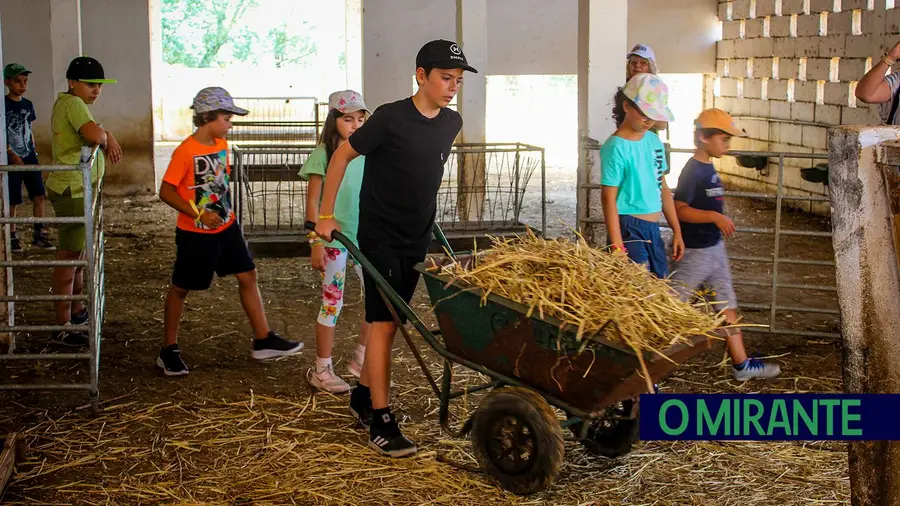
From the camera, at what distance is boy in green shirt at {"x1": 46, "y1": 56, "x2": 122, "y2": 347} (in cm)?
665

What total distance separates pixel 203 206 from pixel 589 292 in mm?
2718

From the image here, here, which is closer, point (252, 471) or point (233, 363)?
point (252, 471)

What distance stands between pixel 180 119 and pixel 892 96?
20.7m

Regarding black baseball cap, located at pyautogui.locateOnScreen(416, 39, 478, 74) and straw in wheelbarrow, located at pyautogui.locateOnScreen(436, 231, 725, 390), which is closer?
straw in wheelbarrow, located at pyautogui.locateOnScreen(436, 231, 725, 390)

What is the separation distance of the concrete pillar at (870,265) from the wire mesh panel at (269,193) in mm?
6322

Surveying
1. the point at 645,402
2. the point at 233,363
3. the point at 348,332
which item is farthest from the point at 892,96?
the point at 233,363

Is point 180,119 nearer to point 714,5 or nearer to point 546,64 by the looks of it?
point 546,64

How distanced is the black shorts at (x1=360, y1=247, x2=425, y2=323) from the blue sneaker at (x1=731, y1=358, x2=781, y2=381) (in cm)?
230

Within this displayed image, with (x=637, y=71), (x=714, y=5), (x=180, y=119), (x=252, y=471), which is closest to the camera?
(x=252, y=471)

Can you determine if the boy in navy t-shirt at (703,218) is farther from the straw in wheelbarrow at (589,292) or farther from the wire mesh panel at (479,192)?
the wire mesh panel at (479,192)

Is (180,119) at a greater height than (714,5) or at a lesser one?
lesser

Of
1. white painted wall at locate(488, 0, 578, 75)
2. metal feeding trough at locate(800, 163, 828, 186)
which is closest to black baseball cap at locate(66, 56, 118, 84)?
metal feeding trough at locate(800, 163, 828, 186)

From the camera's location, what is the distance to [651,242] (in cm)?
541

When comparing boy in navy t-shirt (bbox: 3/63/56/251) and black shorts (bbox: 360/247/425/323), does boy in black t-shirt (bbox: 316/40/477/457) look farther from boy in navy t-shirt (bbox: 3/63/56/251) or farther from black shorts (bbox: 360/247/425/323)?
boy in navy t-shirt (bbox: 3/63/56/251)
